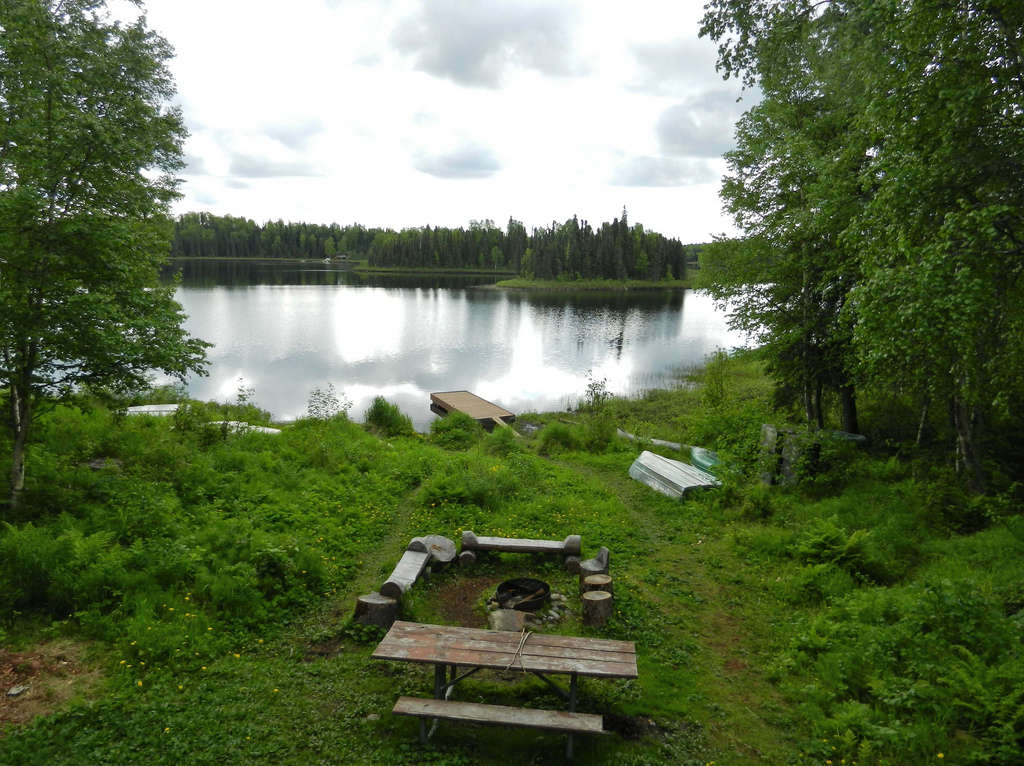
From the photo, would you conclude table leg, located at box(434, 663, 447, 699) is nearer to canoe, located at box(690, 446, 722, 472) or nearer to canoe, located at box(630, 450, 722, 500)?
canoe, located at box(630, 450, 722, 500)

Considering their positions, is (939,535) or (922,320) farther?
(939,535)

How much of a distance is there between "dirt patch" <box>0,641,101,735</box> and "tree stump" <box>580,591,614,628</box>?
5200 millimetres

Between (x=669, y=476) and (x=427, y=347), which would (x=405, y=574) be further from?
(x=427, y=347)

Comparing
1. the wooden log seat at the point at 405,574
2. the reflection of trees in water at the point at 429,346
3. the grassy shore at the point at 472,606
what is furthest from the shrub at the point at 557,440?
the wooden log seat at the point at 405,574

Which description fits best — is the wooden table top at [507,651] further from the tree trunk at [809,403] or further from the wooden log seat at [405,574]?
the tree trunk at [809,403]

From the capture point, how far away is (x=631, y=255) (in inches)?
4168

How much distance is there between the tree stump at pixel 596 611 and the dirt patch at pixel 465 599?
131 centimetres

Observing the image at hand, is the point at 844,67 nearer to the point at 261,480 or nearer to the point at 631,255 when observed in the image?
the point at 261,480

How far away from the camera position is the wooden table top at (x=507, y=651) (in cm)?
529

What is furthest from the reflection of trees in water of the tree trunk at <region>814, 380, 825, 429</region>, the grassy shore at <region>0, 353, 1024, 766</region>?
the grassy shore at <region>0, 353, 1024, 766</region>

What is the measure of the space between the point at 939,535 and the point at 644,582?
4.85 metres

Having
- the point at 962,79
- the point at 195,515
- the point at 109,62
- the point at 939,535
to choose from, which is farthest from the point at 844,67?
the point at 195,515

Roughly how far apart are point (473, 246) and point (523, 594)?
14035cm

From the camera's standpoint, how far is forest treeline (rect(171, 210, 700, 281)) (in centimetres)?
10450
